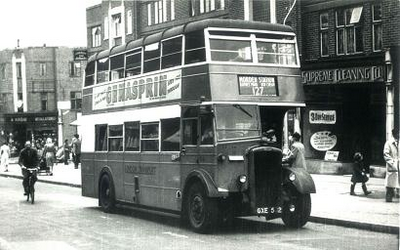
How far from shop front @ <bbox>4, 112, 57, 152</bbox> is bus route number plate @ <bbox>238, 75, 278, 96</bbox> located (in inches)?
2262

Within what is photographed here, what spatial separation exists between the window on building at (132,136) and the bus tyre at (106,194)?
→ 1.36 meters

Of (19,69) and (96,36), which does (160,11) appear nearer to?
(96,36)

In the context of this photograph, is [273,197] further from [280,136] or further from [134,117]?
[134,117]

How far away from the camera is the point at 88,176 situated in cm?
1853

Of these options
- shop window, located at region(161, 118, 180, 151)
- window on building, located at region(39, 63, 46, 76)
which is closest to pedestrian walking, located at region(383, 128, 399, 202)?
shop window, located at region(161, 118, 180, 151)

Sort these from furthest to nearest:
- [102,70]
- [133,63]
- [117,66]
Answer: [102,70] → [117,66] → [133,63]

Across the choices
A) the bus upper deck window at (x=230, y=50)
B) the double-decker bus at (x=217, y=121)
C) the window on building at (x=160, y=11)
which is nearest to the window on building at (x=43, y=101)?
the window on building at (x=160, y=11)

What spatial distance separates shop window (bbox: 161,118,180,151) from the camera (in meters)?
13.8

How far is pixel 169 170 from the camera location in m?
14.1

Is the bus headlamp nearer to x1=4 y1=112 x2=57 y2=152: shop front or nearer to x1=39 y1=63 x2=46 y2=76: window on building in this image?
x1=4 y1=112 x2=57 y2=152: shop front

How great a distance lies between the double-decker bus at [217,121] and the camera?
12477 mm

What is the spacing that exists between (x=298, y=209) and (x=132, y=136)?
4.85 meters

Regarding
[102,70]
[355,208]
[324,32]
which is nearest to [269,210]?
[355,208]

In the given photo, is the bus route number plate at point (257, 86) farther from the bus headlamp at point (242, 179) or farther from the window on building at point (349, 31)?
the window on building at point (349, 31)
